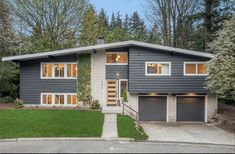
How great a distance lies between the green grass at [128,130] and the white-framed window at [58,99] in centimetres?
646

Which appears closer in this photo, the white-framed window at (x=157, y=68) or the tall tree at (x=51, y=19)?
the white-framed window at (x=157, y=68)

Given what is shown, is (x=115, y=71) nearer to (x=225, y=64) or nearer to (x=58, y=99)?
(x=58, y=99)

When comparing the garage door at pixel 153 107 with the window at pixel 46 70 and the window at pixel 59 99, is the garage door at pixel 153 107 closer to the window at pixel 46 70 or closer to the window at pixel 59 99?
the window at pixel 59 99

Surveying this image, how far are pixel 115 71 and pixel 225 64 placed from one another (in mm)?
10112

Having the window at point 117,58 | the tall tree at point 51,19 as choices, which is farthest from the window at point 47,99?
the tall tree at point 51,19

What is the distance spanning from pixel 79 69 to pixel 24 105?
17.6ft

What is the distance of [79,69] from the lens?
92.1 ft

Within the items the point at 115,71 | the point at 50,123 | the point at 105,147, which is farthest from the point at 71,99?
the point at 105,147

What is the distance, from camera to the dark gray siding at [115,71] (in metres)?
28.0

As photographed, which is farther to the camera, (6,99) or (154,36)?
(154,36)

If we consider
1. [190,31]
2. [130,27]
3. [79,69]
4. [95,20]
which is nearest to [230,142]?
[79,69]

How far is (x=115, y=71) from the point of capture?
2806 cm

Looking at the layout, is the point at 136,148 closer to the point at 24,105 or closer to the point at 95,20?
the point at 24,105

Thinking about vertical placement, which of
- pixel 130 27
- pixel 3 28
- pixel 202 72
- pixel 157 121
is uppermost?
pixel 130 27
